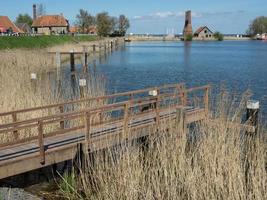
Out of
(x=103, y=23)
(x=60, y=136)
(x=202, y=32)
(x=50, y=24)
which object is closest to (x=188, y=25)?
(x=202, y=32)

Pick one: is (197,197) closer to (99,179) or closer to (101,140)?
(99,179)

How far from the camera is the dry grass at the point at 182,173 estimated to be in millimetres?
5125

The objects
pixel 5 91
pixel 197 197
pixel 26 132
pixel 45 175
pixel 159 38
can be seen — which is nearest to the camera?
pixel 197 197

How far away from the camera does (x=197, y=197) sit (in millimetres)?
5117

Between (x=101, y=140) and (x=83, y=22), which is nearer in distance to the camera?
(x=101, y=140)

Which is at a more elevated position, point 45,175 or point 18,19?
point 18,19

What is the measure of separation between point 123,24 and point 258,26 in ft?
180

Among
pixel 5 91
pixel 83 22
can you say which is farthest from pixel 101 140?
pixel 83 22

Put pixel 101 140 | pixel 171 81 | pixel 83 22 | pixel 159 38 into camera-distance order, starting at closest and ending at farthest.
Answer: pixel 101 140
pixel 171 81
pixel 83 22
pixel 159 38

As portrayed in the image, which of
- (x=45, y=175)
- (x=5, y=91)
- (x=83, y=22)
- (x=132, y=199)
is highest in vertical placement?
(x=83, y=22)

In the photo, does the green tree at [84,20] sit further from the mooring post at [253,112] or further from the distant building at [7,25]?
the mooring post at [253,112]

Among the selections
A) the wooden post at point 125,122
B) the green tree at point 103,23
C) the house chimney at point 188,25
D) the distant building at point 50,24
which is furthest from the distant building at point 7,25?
the wooden post at point 125,122

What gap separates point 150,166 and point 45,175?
2.71 m

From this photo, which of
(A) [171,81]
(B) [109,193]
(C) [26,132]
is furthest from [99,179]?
(A) [171,81]
